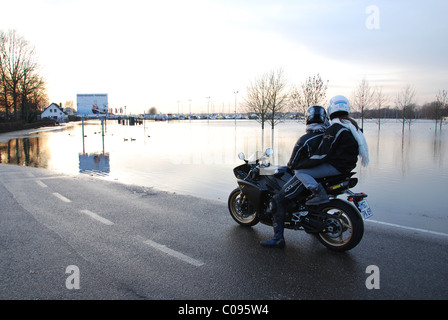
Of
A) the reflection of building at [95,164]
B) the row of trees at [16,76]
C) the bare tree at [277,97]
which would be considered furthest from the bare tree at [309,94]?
the row of trees at [16,76]

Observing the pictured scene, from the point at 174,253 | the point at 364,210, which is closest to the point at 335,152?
the point at 364,210

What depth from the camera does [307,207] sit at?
4516 millimetres

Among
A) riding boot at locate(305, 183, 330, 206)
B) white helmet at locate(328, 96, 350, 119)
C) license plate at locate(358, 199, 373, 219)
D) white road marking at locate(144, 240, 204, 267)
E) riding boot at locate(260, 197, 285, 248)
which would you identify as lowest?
white road marking at locate(144, 240, 204, 267)

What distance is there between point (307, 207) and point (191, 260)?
5.62ft

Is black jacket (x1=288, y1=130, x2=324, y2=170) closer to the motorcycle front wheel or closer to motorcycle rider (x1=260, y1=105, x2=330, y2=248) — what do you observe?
motorcycle rider (x1=260, y1=105, x2=330, y2=248)

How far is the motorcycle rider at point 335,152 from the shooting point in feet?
13.6

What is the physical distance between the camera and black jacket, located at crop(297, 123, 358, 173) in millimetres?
4148

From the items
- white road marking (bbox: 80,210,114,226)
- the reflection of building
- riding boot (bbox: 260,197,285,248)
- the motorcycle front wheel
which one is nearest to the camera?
riding boot (bbox: 260,197,285,248)

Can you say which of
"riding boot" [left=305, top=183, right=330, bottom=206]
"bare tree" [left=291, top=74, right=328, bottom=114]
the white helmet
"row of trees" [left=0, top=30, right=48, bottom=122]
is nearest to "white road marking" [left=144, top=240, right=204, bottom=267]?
"riding boot" [left=305, top=183, right=330, bottom=206]

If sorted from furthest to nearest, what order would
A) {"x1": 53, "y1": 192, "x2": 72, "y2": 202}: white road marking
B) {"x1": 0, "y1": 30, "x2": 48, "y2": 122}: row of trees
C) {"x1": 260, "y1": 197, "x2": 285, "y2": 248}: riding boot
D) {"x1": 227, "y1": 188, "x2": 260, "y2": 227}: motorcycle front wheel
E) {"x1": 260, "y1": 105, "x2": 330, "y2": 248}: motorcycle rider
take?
1. {"x1": 0, "y1": 30, "x2": 48, "y2": 122}: row of trees
2. {"x1": 53, "y1": 192, "x2": 72, "y2": 202}: white road marking
3. {"x1": 227, "y1": 188, "x2": 260, "y2": 227}: motorcycle front wheel
4. {"x1": 260, "y1": 197, "x2": 285, "y2": 248}: riding boot
5. {"x1": 260, "y1": 105, "x2": 330, "y2": 248}: motorcycle rider

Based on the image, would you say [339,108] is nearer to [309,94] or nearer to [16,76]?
[309,94]

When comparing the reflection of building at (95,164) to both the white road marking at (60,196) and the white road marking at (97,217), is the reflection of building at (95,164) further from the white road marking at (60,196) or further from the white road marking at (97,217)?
the white road marking at (97,217)

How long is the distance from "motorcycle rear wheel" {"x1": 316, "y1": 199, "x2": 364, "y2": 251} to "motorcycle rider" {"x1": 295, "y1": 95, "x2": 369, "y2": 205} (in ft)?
0.59
